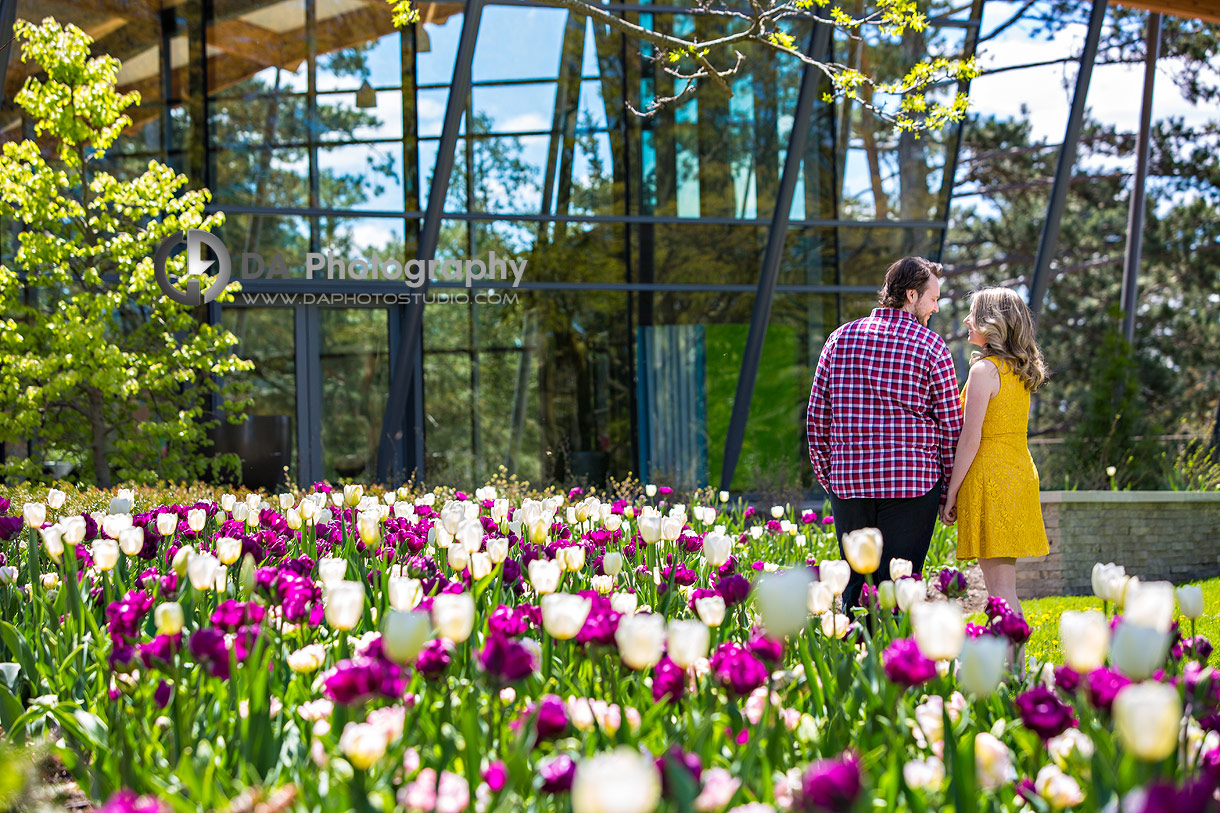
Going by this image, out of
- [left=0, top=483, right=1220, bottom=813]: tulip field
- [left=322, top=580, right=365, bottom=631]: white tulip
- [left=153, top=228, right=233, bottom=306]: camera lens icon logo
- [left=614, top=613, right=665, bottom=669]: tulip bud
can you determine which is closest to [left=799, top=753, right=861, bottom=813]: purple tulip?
[left=0, top=483, right=1220, bottom=813]: tulip field

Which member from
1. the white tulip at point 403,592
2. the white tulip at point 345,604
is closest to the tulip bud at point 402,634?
the white tulip at point 345,604

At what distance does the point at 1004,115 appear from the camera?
2045 cm

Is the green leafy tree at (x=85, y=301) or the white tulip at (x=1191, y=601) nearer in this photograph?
the white tulip at (x=1191, y=601)

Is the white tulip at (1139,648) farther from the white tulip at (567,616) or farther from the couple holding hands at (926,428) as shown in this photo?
the couple holding hands at (926,428)

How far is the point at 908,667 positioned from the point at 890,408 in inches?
89.8

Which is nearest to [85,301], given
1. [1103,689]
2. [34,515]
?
[34,515]

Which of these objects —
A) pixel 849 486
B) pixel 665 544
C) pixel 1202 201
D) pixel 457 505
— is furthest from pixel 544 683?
pixel 1202 201

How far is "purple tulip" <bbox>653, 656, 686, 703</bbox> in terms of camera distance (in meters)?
1.86

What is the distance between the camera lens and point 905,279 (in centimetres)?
404

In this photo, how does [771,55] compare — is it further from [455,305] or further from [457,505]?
[457,505]

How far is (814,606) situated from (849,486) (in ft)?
5.63

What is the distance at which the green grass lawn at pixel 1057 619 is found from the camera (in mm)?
4647

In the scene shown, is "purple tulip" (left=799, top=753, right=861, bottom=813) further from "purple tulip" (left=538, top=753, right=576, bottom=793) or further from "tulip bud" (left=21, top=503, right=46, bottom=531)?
"tulip bud" (left=21, top=503, right=46, bottom=531)

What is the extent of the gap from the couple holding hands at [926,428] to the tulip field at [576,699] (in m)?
1.21
